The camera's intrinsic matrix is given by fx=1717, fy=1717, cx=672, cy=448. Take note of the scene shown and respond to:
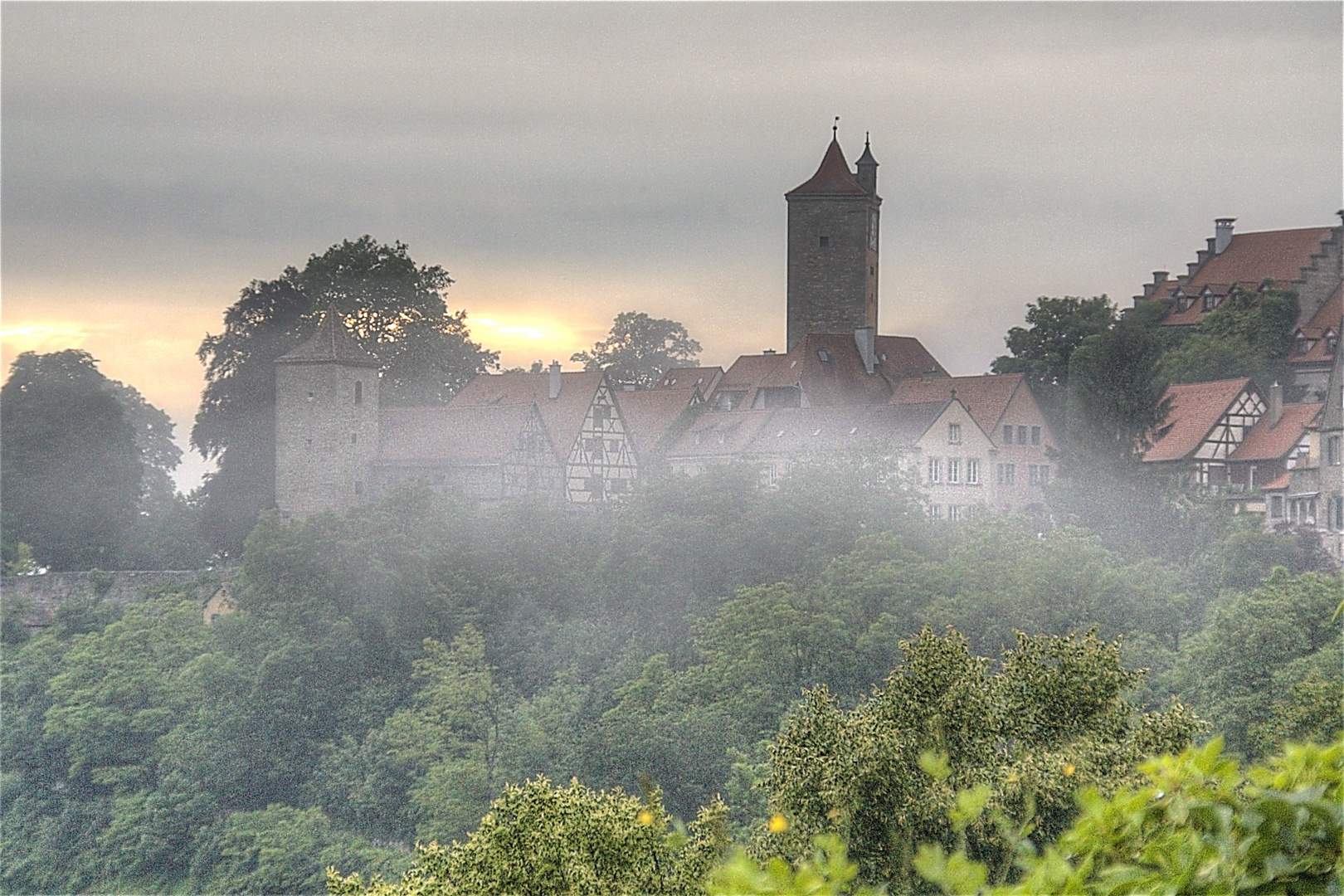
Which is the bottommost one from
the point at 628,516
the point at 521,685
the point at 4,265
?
the point at 521,685

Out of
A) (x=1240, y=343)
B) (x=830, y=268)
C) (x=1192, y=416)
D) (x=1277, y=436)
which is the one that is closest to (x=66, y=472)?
(x=830, y=268)

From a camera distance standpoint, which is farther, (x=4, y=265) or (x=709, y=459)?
(x=4, y=265)

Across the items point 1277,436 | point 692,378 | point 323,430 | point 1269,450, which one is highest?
point 692,378

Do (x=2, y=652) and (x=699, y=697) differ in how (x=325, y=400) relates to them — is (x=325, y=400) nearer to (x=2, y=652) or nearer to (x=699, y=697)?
(x=2, y=652)

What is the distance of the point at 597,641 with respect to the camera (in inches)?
1337

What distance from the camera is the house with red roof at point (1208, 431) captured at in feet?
113

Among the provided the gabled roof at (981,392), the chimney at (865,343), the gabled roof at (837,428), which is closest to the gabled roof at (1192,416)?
the gabled roof at (981,392)

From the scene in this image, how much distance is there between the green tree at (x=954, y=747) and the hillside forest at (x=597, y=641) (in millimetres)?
56

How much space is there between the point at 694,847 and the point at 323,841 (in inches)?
682

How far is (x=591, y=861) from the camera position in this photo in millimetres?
12148

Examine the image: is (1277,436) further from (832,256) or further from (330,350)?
(330,350)

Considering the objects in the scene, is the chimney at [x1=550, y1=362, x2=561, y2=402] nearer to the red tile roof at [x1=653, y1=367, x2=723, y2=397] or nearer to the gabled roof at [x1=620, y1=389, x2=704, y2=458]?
the gabled roof at [x1=620, y1=389, x2=704, y2=458]

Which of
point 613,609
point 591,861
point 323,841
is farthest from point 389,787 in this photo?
point 591,861

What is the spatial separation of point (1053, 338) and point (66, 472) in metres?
25.7
